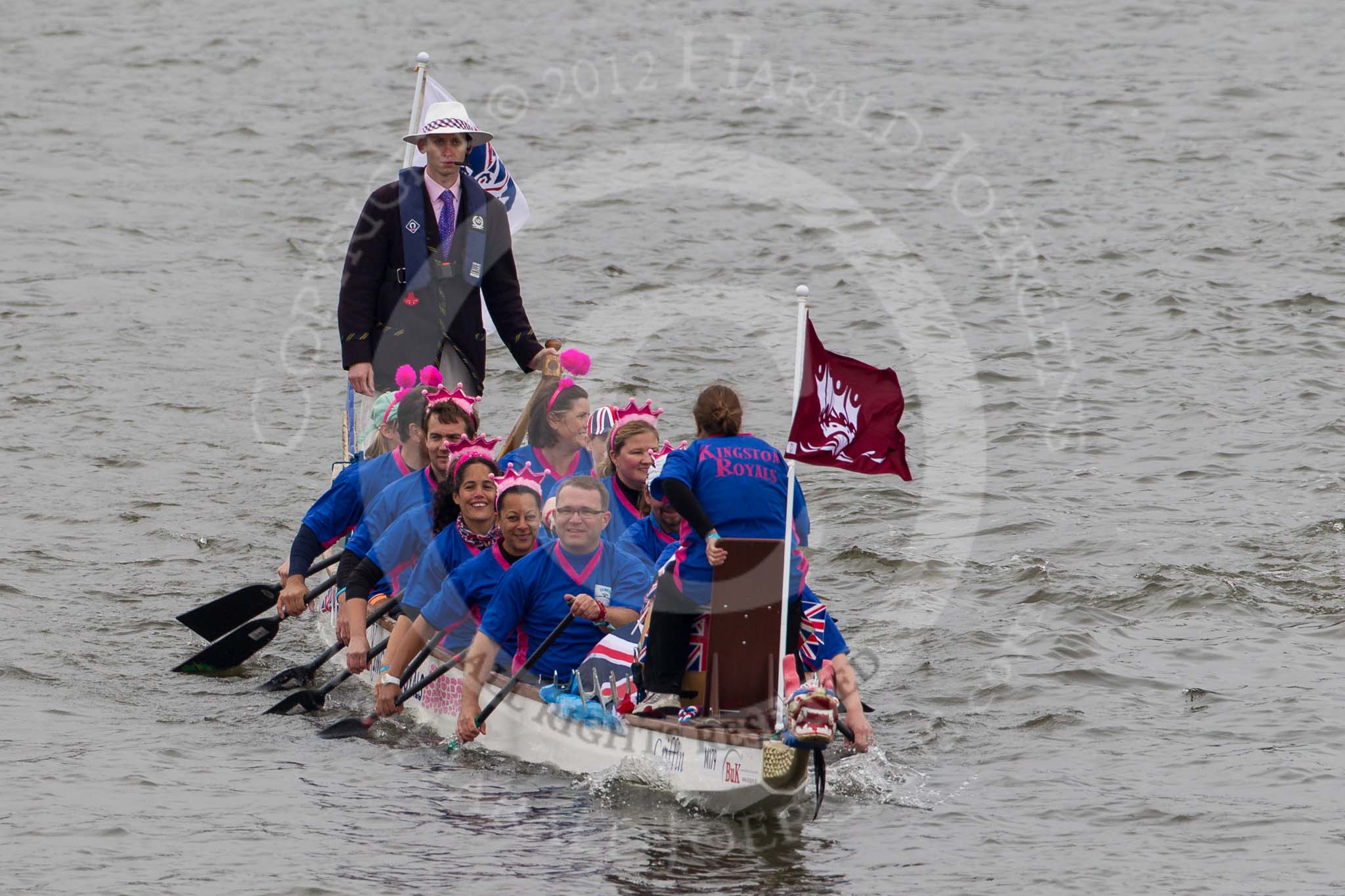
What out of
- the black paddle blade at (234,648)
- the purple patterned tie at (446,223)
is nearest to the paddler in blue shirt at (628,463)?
the purple patterned tie at (446,223)

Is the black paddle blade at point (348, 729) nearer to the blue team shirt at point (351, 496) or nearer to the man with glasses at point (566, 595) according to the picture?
the man with glasses at point (566, 595)

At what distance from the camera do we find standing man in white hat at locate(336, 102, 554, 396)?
1092cm

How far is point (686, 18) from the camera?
31.1 meters

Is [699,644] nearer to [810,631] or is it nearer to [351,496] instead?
[810,631]

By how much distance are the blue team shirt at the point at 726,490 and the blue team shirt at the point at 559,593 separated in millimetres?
840

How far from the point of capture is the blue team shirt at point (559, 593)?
Result: 28.1ft

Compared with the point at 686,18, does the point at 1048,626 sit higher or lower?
lower

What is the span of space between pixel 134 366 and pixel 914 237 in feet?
33.6

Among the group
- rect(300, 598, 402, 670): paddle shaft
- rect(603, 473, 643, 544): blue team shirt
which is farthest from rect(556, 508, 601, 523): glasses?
rect(300, 598, 402, 670): paddle shaft

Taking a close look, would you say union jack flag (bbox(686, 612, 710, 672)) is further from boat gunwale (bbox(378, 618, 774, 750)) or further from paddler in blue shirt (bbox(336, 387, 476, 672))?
paddler in blue shirt (bbox(336, 387, 476, 672))

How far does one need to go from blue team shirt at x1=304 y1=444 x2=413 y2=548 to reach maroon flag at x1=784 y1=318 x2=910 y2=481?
335cm

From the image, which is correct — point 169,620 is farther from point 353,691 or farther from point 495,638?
point 495,638

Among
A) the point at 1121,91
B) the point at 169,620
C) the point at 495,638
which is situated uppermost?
the point at 1121,91

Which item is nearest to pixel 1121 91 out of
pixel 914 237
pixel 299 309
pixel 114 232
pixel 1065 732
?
pixel 914 237
